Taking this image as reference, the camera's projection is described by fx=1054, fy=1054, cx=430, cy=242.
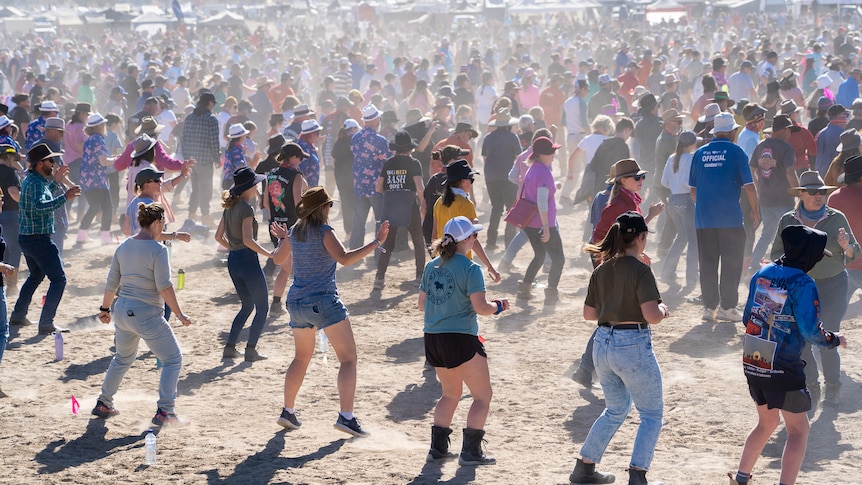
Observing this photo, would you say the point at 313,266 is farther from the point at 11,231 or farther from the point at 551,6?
the point at 551,6

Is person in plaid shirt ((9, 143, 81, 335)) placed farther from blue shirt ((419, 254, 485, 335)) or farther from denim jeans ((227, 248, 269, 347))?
blue shirt ((419, 254, 485, 335))

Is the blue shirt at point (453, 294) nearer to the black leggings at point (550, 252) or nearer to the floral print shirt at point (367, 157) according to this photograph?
the black leggings at point (550, 252)

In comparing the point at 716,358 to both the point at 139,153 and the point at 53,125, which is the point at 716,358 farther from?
the point at 53,125

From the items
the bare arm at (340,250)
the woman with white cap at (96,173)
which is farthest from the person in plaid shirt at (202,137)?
the bare arm at (340,250)

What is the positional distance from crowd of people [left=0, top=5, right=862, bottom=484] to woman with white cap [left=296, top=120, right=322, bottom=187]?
33mm

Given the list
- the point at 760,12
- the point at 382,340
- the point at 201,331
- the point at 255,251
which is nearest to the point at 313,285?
the point at 255,251

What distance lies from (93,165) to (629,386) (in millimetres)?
10751

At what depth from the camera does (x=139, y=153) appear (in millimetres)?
10828

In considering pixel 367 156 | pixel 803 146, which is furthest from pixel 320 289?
pixel 803 146

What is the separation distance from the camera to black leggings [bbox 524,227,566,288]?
12.0 metres

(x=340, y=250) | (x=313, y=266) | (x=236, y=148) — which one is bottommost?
(x=313, y=266)

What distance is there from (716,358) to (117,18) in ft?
163

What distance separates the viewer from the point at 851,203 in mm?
9148

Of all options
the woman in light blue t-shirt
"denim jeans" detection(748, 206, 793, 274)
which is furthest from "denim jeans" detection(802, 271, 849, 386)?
"denim jeans" detection(748, 206, 793, 274)
